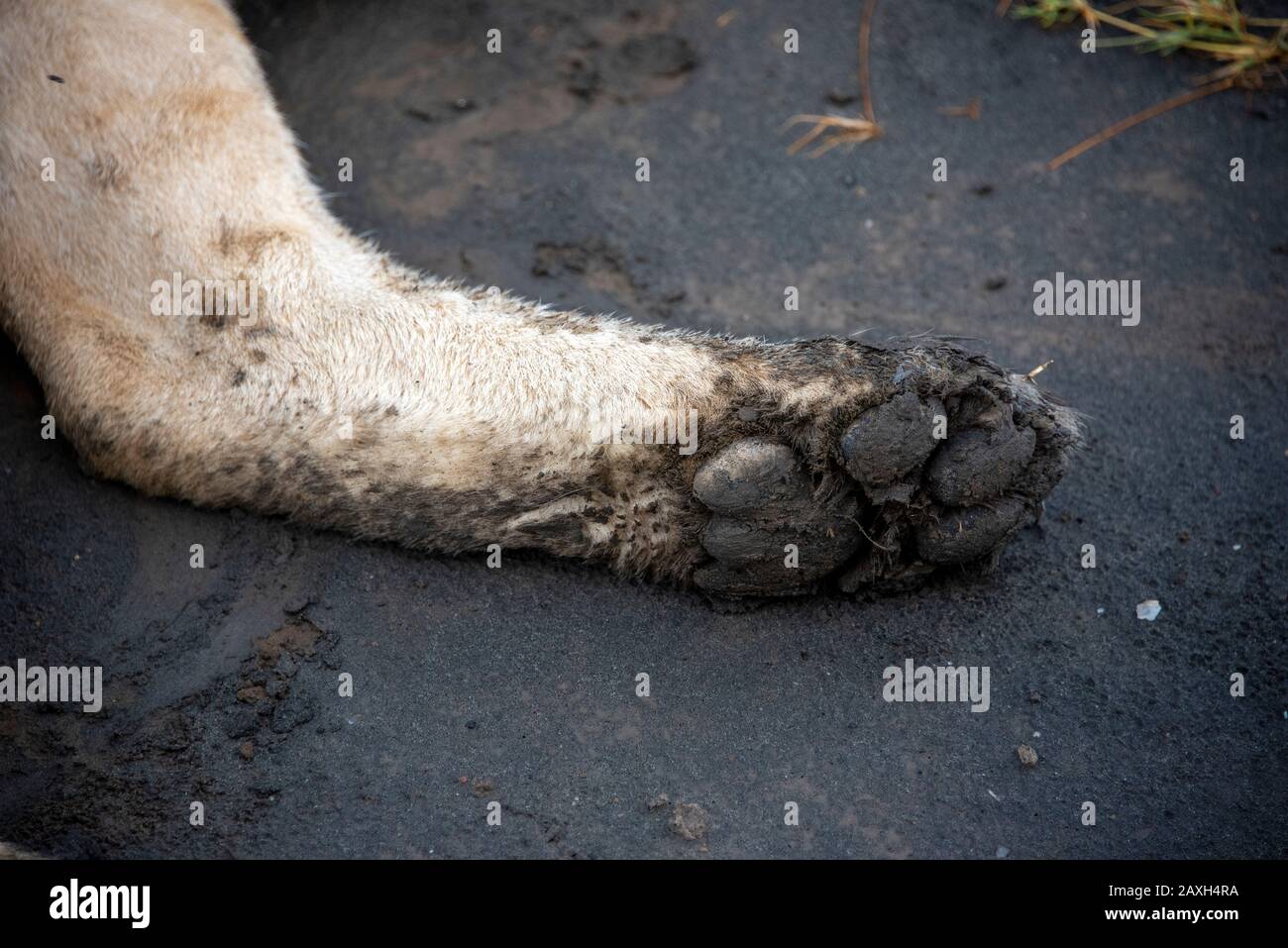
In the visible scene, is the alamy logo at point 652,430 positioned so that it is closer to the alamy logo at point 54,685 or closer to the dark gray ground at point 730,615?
the dark gray ground at point 730,615

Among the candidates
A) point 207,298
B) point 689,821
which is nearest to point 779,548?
point 689,821

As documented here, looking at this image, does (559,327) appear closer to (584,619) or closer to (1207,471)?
(584,619)

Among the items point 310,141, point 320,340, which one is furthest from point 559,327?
point 310,141

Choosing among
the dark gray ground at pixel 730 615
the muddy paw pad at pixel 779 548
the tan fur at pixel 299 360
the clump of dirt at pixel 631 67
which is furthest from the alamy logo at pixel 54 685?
the clump of dirt at pixel 631 67

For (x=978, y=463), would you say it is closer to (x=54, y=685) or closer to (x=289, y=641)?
(x=289, y=641)

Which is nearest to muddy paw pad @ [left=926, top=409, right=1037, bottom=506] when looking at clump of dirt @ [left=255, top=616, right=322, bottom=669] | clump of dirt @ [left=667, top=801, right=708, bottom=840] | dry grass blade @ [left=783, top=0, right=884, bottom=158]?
clump of dirt @ [left=667, top=801, right=708, bottom=840]
